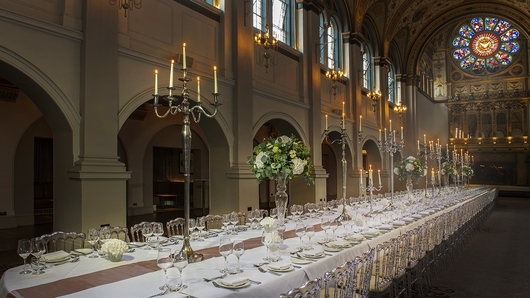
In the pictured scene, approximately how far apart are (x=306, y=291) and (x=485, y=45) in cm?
3075

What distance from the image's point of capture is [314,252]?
14.0 ft

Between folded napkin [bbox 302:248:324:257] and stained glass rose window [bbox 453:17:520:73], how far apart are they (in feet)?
94.6

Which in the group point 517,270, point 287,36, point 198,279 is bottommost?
point 517,270

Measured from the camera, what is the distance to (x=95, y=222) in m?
6.38

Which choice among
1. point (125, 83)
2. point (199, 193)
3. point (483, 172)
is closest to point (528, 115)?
point (483, 172)

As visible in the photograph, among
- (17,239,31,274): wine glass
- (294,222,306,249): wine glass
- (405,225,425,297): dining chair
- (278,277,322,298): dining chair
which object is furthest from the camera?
(405,225,425,297): dining chair

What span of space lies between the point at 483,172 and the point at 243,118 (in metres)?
23.7

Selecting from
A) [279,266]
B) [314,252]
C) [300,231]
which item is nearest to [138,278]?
[279,266]

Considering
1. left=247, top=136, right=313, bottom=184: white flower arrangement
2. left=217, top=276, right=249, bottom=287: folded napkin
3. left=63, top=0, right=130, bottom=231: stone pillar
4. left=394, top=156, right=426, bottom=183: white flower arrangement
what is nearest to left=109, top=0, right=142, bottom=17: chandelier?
left=63, top=0, right=130, bottom=231: stone pillar

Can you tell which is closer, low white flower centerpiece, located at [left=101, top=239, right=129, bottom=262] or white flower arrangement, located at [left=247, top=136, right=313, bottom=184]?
low white flower centerpiece, located at [left=101, top=239, right=129, bottom=262]

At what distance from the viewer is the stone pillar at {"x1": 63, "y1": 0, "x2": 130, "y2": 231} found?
6285 millimetres

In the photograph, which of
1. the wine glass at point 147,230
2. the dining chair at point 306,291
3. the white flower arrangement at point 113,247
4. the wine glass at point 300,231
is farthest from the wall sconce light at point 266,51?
the dining chair at point 306,291

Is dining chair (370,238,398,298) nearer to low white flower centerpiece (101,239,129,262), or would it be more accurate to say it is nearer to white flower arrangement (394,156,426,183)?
low white flower centerpiece (101,239,129,262)

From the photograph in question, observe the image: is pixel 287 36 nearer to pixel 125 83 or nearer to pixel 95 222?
pixel 125 83
